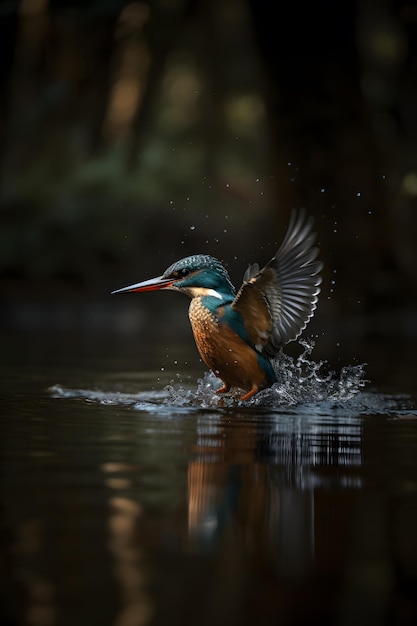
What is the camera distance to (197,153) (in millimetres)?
21219

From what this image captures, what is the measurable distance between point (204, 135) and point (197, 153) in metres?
0.69

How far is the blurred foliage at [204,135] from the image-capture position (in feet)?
44.1

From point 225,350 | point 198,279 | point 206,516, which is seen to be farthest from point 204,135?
point 206,516

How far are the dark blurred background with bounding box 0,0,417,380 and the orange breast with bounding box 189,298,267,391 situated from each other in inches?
141

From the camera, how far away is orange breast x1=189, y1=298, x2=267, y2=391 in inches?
252

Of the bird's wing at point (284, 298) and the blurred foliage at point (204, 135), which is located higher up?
the blurred foliage at point (204, 135)

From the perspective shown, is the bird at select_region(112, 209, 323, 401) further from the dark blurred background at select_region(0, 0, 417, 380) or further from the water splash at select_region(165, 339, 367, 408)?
the dark blurred background at select_region(0, 0, 417, 380)

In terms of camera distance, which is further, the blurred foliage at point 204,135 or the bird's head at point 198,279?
the blurred foliage at point 204,135

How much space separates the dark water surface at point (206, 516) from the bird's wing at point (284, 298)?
624 millimetres

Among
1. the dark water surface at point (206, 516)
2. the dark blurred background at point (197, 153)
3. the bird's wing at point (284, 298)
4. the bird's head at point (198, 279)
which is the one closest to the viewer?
the dark water surface at point (206, 516)

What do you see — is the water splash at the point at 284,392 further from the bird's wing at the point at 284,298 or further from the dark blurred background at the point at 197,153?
the dark blurred background at the point at 197,153

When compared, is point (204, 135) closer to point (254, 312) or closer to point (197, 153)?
point (197, 153)

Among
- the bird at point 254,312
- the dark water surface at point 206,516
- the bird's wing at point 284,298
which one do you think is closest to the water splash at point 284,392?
the bird at point 254,312

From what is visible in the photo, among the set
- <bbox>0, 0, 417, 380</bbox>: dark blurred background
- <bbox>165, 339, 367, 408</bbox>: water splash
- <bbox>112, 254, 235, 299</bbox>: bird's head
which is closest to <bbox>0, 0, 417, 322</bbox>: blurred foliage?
<bbox>0, 0, 417, 380</bbox>: dark blurred background
